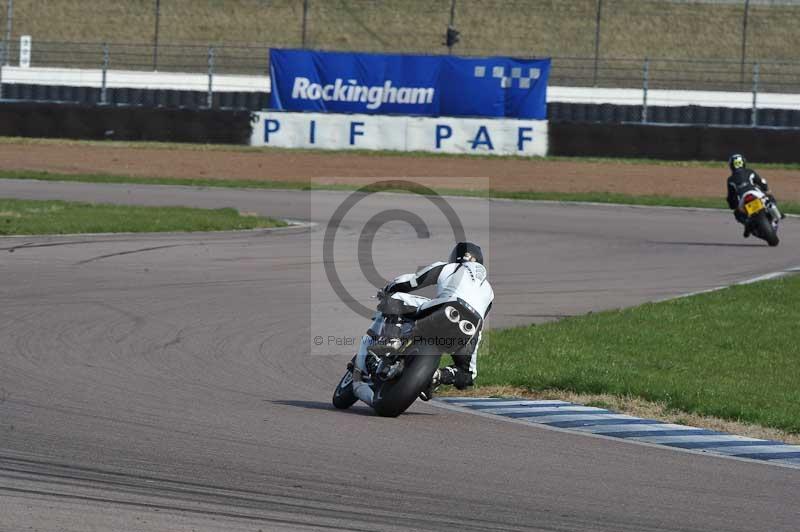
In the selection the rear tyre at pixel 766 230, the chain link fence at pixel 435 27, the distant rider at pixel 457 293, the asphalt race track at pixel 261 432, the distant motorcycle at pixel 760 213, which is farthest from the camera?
the chain link fence at pixel 435 27

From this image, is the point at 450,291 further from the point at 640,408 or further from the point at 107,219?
the point at 107,219

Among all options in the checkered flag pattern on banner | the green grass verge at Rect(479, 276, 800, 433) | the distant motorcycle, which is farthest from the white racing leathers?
the checkered flag pattern on banner

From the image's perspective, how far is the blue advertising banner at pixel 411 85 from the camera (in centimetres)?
3562

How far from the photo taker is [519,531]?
6184 mm

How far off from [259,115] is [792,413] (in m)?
27.3

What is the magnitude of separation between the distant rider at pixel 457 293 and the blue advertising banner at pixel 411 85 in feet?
87.9

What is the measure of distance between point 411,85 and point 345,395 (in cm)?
2704

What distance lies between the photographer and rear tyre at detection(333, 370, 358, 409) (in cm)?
941

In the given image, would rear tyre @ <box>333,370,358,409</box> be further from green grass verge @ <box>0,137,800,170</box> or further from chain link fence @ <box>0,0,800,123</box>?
chain link fence @ <box>0,0,800,123</box>

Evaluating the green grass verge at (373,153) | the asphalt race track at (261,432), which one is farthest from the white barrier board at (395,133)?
the asphalt race track at (261,432)

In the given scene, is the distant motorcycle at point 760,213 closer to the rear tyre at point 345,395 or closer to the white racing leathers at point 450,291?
the white racing leathers at point 450,291

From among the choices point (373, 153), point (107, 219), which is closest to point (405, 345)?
point (107, 219)

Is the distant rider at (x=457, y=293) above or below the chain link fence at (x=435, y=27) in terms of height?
below

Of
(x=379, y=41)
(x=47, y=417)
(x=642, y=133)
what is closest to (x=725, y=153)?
(x=642, y=133)
